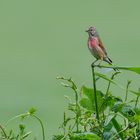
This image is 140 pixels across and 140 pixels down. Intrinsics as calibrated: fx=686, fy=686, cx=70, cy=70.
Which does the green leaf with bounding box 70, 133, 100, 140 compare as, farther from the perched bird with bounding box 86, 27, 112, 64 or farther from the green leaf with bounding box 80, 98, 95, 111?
the perched bird with bounding box 86, 27, 112, 64

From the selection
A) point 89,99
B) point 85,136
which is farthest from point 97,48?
point 85,136

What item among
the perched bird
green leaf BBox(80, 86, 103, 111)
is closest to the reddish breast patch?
the perched bird

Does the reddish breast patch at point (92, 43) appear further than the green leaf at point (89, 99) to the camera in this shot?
Yes

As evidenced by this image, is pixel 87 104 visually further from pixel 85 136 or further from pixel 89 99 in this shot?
pixel 85 136

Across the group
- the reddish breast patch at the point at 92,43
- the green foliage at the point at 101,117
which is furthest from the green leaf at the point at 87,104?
the reddish breast patch at the point at 92,43

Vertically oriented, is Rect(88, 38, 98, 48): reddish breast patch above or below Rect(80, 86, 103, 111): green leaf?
above

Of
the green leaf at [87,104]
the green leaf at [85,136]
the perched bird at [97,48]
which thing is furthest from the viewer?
the perched bird at [97,48]

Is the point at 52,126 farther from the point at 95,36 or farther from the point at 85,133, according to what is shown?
the point at 85,133

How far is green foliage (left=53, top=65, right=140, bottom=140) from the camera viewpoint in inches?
27.6

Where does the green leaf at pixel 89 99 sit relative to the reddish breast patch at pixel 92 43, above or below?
below

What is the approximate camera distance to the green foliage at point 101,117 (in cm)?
70

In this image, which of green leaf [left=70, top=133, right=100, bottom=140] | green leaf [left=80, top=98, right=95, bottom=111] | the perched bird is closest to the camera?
green leaf [left=70, top=133, right=100, bottom=140]

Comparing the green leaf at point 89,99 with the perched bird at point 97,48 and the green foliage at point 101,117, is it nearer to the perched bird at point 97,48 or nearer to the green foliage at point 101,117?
the green foliage at point 101,117

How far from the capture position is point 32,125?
10.4 ft
